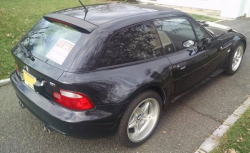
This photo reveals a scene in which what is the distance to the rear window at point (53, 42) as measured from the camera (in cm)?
230

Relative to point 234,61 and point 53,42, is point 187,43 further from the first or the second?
point 234,61

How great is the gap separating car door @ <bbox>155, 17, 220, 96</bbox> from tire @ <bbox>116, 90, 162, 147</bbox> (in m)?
0.46

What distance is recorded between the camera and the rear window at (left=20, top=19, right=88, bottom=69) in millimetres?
2297

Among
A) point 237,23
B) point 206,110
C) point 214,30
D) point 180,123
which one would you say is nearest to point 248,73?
point 214,30

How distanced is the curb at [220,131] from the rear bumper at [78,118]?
113 centimetres

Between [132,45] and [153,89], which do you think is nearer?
[132,45]

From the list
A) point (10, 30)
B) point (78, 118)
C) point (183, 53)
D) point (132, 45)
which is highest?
point (132, 45)

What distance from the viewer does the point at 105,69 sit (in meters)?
2.27

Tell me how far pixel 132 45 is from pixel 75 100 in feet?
2.94

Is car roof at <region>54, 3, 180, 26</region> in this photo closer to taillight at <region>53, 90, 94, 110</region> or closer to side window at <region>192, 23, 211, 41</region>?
side window at <region>192, 23, 211, 41</region>

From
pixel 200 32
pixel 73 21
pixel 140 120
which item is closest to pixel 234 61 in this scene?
pixel 200 32

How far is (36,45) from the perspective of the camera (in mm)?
2631

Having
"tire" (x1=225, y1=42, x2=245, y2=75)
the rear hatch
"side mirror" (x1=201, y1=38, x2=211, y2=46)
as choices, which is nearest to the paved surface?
"tire" (x1=225, y1=42, x2=245, y2=75)

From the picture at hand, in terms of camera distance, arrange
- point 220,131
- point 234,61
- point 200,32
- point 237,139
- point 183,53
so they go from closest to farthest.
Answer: point 237,139 → point 220,131 → point 183,53 → point 200,32 → point 234,61
